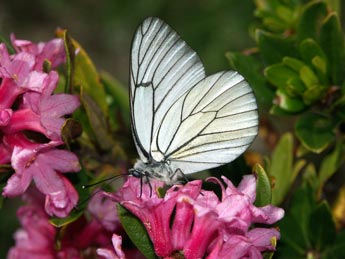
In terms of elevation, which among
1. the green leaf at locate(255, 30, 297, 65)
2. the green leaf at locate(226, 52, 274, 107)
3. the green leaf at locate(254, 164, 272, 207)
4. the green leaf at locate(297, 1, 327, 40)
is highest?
the green leaf at locate(297, 1, 327, 40)

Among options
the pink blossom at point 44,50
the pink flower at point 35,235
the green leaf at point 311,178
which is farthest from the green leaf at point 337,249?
the pink blossom at point 44,50

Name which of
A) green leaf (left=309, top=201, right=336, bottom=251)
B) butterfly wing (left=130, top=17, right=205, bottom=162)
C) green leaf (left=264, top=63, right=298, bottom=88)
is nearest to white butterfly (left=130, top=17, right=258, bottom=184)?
butterfly wing (left=130, top=17, right=205, bottom=162)

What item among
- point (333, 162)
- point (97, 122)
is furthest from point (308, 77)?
point (97, 122)

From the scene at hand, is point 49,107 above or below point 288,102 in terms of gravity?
above

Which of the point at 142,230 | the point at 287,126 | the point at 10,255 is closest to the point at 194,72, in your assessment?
the point at 142,230

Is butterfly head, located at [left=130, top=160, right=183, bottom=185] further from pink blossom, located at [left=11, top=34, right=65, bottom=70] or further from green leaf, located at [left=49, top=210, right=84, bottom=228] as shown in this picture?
pink blossom, located at [left=11, top=34, right=65, bottom=70]

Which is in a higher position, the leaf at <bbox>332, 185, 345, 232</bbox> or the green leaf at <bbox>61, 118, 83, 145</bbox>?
the green leaf at <bbox>61, 118, 83, 145</bbox>

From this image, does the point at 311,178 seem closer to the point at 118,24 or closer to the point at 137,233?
the point at 137,233
